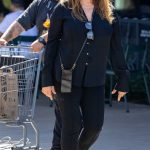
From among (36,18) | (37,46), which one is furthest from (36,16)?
(37,46)

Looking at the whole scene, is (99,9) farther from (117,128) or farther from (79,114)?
(117,128)

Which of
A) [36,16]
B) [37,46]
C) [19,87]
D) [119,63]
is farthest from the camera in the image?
[36,16]

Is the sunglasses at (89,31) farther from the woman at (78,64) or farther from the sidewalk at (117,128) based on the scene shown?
the sidewalk at (117,128)

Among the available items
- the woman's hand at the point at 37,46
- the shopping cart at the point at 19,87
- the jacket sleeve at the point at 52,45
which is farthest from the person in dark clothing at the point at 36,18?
the jacket sleeve at the point at 52,45

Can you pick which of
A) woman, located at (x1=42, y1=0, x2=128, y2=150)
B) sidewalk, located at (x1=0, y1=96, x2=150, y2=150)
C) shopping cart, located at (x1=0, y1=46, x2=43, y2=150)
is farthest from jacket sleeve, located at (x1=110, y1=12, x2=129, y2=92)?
sidewalk, located at (x1=0, y1=96, x2=150, y2=150)

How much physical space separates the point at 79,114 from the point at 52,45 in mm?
621

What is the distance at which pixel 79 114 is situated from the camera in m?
5.84

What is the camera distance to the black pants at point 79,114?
5.80 metres

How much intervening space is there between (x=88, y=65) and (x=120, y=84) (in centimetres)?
39

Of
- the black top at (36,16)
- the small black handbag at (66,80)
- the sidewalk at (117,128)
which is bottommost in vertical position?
the sidewalk at (117,128)

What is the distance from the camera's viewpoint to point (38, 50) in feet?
21.6

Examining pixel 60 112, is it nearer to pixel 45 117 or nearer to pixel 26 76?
pixel 26 76

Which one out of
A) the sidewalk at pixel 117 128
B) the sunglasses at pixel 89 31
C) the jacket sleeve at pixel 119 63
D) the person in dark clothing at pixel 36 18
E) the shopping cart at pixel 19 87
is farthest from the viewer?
the sidewalk at pixel 117 128

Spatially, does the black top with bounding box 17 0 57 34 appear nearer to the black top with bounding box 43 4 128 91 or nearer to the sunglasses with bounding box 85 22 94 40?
the black top with bounding box 43 4 128 91
